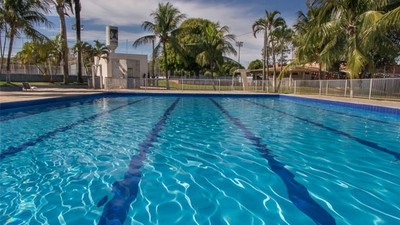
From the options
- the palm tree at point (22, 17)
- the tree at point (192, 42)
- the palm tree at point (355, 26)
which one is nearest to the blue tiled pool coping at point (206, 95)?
the palm tree at point (355, 26)

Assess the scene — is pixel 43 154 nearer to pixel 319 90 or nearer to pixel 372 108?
pixel 372 108

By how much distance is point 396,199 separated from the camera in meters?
3.36

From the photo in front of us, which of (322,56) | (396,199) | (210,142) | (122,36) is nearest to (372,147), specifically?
(396,199)

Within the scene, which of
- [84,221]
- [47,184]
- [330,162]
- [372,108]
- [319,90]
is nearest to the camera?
[84,221]

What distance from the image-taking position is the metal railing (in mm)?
14792

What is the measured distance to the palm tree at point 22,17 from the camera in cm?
1709

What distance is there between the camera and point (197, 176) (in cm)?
407

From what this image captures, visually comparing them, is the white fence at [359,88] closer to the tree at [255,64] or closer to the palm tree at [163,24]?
the palm tree at [163,24]

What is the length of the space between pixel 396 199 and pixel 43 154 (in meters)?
5.71

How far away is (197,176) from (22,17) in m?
19.7

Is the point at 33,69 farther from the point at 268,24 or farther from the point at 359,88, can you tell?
the point at 359,88

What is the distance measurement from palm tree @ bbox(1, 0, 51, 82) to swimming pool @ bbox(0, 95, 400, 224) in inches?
517

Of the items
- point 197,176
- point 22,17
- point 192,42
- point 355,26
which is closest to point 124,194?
point 197,176

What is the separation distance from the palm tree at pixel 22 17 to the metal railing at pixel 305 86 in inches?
264
